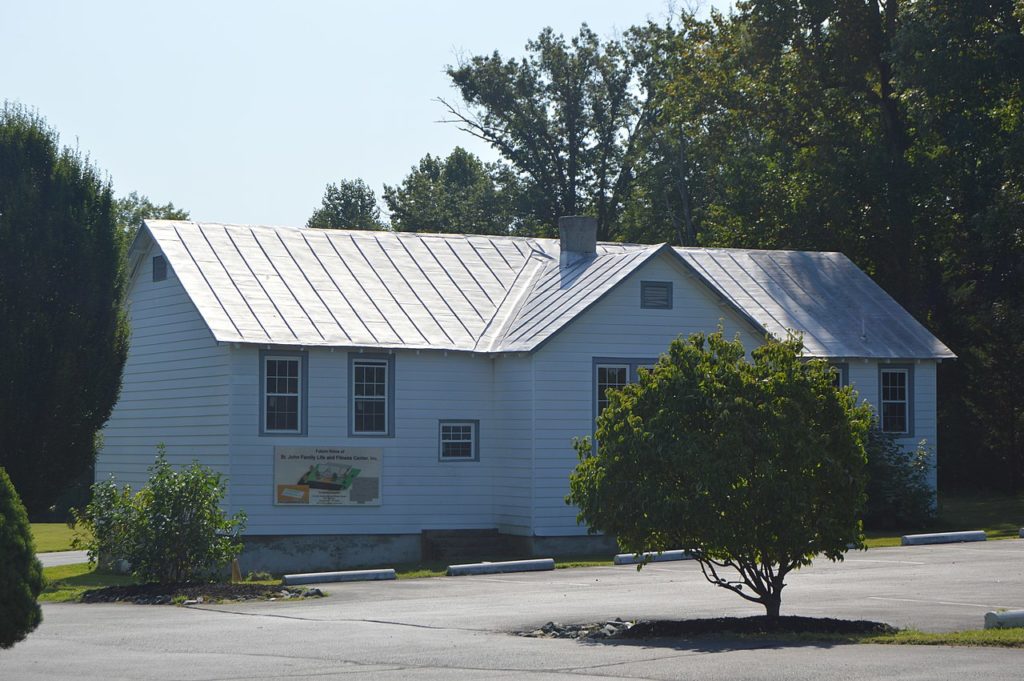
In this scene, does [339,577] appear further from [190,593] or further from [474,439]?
[474,439]

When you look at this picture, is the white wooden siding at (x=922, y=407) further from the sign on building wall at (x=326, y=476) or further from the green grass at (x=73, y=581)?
the green grass at (x=73, y=581)

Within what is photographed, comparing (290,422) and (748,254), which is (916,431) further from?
(290,422)

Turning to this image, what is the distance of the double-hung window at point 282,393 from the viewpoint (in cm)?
2773

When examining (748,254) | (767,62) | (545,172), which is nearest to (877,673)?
(748,254)

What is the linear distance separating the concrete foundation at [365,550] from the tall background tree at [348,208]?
2599 inches

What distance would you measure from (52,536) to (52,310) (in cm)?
2000

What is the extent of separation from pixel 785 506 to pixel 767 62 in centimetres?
3341

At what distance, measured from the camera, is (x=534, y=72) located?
220 feet

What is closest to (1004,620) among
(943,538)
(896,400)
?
(943,538)

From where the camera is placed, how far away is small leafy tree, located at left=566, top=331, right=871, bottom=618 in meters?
16.1

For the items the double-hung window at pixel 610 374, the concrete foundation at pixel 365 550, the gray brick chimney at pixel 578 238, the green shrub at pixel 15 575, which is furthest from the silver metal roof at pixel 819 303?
the green shrub at pixel 15 575

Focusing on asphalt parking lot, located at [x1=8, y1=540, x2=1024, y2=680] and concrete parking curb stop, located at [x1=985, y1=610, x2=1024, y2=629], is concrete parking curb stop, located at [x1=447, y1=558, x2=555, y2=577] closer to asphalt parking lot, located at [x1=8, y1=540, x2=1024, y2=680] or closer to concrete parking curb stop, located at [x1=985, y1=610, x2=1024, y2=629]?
asphalt parking lot, located at [x1=8, y1=540, x2=1024, y2=680]

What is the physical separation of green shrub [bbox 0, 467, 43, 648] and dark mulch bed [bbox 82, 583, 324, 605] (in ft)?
29.1

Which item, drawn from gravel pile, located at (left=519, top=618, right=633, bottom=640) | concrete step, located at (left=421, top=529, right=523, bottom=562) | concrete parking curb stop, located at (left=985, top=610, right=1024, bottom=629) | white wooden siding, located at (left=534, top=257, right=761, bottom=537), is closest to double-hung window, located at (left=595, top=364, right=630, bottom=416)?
white wooden siding, located at (left=534, top=257, right=761, bottom=537)
